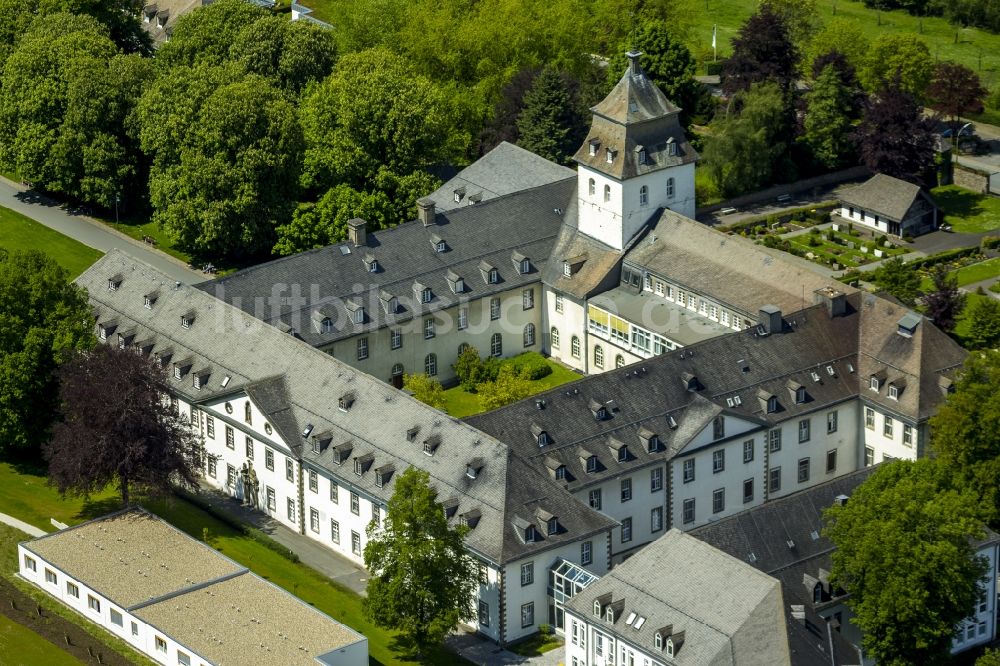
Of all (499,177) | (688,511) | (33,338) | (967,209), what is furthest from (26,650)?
(967,209)

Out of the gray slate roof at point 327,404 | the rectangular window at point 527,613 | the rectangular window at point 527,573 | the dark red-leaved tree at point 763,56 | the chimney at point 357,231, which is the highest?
the dark red-leaved tree at point 763,56

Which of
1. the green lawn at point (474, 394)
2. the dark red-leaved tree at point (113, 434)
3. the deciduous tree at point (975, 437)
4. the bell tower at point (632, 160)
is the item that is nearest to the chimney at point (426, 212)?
the bell tower at point (632, 160)

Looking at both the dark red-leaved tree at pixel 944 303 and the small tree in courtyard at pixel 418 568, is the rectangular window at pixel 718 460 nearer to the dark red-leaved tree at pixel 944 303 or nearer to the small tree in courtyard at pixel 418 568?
the small tree in courtyard at pixel 418 568

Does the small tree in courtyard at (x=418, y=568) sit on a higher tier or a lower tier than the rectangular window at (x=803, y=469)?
higher

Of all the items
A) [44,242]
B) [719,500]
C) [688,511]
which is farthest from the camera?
[44,242]

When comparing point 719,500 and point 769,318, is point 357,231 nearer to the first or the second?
point 769,318

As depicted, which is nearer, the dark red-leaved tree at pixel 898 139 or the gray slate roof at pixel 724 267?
the gray slate roof at pixel 724 267
